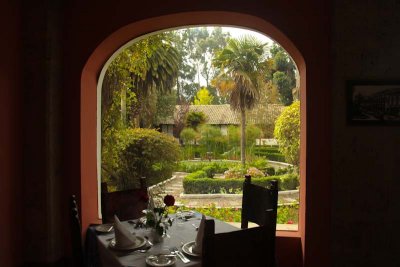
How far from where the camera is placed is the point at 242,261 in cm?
156

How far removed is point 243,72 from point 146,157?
4125 mm

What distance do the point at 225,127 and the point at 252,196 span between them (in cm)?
774

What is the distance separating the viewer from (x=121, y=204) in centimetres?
277

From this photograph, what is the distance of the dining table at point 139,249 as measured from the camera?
73.7 inches

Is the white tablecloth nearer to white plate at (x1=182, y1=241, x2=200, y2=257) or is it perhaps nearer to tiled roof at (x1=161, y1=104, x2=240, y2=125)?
white plate at (x1=182, y1=241, x2=200, y2=257)

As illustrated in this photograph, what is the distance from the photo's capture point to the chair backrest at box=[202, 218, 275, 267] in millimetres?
1496

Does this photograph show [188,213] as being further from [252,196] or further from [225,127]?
[225,127]

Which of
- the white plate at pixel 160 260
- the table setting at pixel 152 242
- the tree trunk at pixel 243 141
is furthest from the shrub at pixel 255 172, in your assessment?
the white plate at pixel 160 260

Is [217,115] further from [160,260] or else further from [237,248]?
[237,248]

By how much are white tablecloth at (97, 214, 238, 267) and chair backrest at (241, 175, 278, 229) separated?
35cm

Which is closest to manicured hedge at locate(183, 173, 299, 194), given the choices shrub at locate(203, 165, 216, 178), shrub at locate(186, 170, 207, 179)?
shrub at locate(186, 170, 207, 179)
